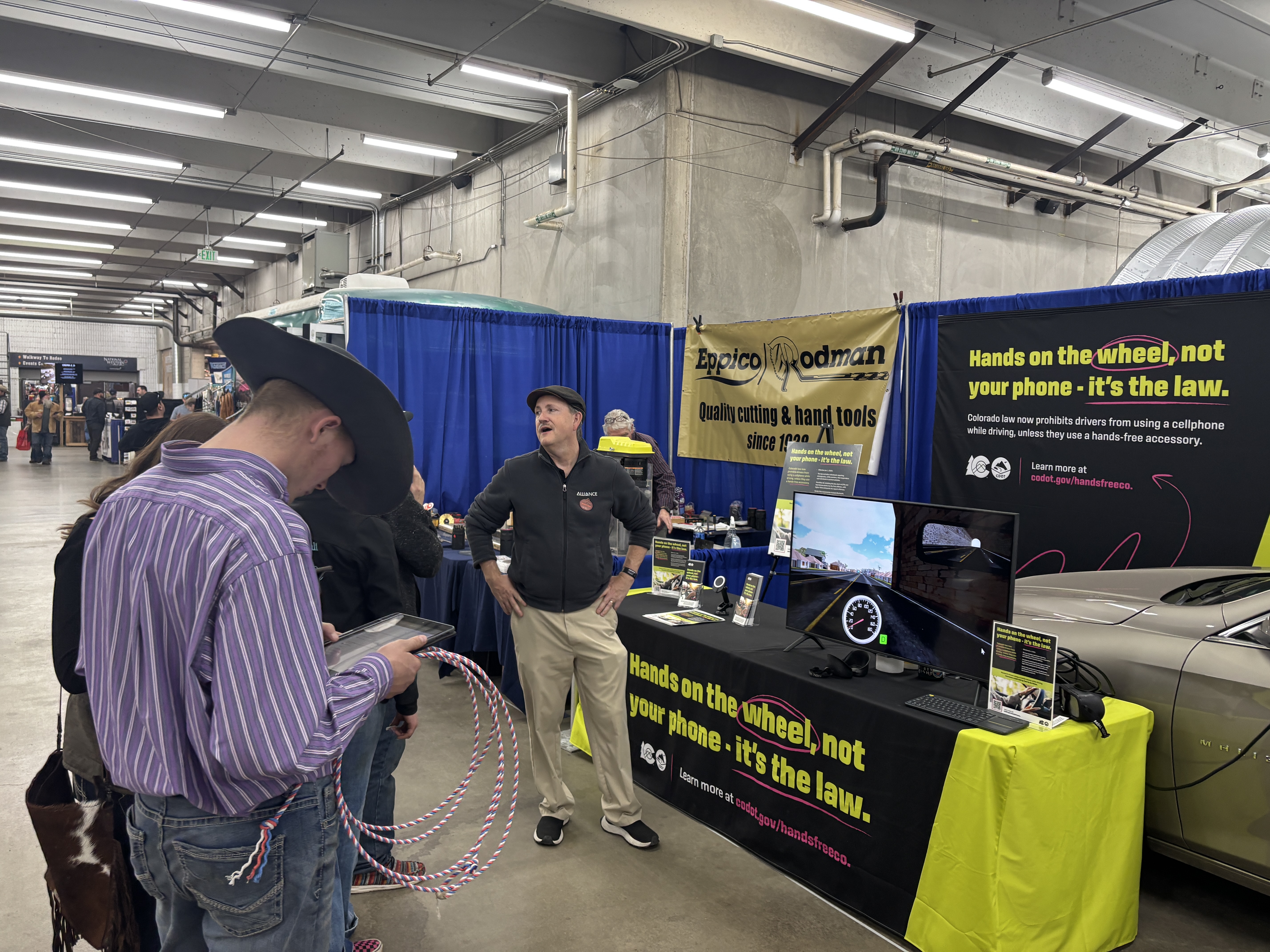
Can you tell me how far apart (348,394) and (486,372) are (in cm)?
570

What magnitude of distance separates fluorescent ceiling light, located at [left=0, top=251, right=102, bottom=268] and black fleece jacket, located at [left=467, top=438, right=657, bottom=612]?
1838 centimetres

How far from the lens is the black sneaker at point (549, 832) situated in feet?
10.5

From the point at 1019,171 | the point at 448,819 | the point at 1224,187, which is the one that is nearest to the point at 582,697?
the point at 448,819

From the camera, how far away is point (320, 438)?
4.24 feet

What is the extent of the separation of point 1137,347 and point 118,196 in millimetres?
13260

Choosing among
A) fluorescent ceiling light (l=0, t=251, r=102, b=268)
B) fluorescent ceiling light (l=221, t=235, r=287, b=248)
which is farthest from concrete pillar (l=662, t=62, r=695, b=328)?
fluorescent ceiling light (l=0, t=251, r=102, b=268)

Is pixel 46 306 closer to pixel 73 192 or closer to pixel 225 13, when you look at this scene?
pixel 73 192

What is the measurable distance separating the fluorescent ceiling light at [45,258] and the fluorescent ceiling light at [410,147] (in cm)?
1067

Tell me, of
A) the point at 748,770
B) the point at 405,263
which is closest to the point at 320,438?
the point at 748,770

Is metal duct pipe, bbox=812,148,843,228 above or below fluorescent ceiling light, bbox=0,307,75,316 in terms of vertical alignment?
below

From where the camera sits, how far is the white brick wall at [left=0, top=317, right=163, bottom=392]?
2848 centimetres

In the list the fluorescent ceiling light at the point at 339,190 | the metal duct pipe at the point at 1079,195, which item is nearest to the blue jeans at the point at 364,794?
the metal duct pipe at the point at 1079,195

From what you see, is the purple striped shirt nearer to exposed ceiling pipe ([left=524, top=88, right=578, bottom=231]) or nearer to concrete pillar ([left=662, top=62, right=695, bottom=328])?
concrete pillar ([left=662, top=62, right=695, bottom=328])

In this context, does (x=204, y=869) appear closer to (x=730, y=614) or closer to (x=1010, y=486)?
(x=730, y=614)
